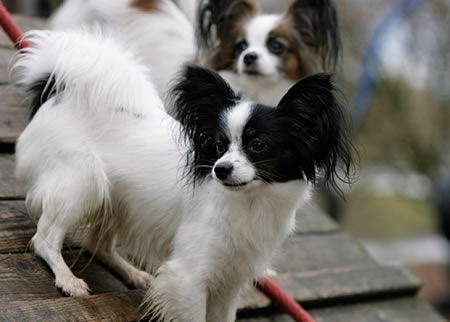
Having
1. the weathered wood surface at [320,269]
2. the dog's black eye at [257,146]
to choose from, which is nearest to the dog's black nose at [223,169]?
the dog's black eye at [257,146]

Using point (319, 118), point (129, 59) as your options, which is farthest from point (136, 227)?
point (319, 118)

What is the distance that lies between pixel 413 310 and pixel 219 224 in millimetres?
1844

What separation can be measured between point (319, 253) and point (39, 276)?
1.85 metres

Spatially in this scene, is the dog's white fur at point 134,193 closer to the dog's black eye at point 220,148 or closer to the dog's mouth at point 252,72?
the dog's black eye at point 220,148

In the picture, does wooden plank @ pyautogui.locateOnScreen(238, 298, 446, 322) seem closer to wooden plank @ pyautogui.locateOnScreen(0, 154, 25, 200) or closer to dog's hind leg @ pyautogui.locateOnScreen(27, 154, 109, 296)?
dog's hind leg @ pyautogui.locateOnScreen(27, 154, 109, 296)

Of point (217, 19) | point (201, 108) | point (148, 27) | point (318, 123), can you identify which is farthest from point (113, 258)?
point (148, 27)

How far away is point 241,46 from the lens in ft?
14.6

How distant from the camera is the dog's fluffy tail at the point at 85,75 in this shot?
2916 mm

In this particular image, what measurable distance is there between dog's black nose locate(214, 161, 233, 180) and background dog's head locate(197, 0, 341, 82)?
1.94 meters

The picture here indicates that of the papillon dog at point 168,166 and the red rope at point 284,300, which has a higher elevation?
the papillon dog at point 168,166

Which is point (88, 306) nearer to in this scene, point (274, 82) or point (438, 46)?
point (274, 82)

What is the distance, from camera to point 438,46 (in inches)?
421

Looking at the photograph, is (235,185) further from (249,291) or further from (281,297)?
(249,291)

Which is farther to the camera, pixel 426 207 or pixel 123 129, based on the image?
pixel 426 207
